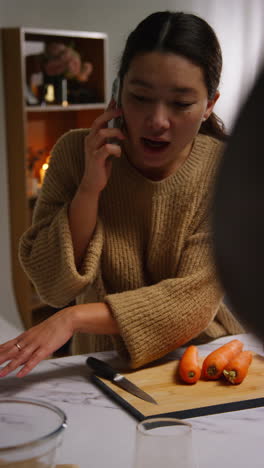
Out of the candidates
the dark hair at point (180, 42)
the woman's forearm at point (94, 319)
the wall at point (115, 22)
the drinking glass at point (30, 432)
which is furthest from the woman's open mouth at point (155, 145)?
the wall at point (115, 22)

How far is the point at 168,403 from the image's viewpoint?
111cm

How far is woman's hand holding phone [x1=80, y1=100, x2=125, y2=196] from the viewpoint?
4.50ft

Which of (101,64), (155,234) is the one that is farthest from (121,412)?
(101,64)

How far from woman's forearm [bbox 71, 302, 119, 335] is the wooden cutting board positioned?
12cm

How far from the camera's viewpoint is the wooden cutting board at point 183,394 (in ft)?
3.54

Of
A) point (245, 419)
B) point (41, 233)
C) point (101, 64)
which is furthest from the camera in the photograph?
point (101, 64)

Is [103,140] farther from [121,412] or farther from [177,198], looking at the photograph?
[121,412]

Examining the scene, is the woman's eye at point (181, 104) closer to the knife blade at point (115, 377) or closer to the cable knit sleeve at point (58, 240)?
the cable knit sleeve at point (58, 240)

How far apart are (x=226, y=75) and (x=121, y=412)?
4571mm

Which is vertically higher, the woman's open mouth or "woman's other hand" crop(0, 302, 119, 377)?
the woman's open mouth

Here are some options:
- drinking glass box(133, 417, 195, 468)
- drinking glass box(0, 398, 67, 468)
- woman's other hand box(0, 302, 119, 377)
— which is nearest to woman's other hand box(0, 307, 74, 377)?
woman's other hand box(0, 302, 119, 377)

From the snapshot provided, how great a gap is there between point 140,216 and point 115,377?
465 mm

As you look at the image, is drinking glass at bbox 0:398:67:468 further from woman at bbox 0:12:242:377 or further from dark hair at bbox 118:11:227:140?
dark hair at bbox 118:11:227:140

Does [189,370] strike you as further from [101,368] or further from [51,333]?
[51,333]
